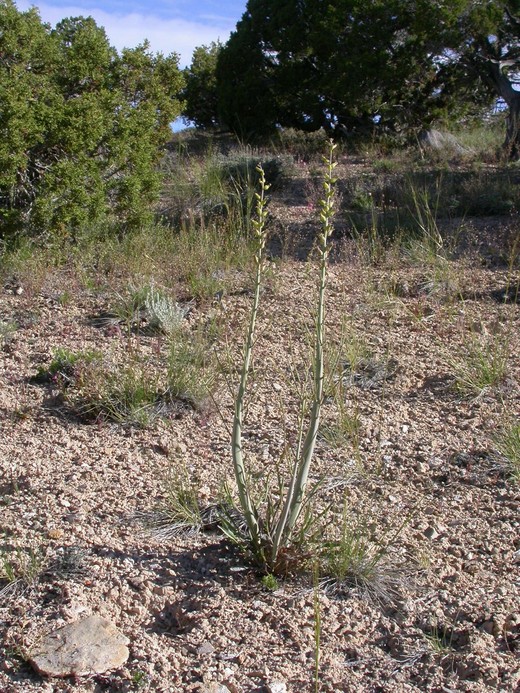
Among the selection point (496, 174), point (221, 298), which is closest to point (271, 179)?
point (496, 174)

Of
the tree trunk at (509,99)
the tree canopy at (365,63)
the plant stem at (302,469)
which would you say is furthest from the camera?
the tree canopy at (365,63)

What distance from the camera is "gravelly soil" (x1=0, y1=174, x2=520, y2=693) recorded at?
2641mm

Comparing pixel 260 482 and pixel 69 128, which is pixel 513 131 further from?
pixel 260 482

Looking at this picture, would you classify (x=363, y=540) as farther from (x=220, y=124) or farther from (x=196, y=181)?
(x=220, y=124)

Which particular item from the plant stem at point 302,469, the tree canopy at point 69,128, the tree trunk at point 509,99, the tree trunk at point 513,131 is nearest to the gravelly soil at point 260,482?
the plant stem at point 302,469

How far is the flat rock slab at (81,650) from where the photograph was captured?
2.59 meters

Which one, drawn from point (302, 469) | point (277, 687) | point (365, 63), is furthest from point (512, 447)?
point (365, 63)

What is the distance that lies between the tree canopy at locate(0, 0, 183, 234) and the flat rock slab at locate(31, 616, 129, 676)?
14.0ft

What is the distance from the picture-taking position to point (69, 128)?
21.2 ft

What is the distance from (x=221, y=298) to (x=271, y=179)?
4352 mm

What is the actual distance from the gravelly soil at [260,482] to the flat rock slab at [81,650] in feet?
0.13

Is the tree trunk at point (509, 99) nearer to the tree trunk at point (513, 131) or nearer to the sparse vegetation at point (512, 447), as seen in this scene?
the tree trunk at point (513, 131)

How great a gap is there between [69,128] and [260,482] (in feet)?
13.1

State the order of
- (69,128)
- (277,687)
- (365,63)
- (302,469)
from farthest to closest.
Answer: (365,63) < (69,128) < (302,469) < (277,687)
